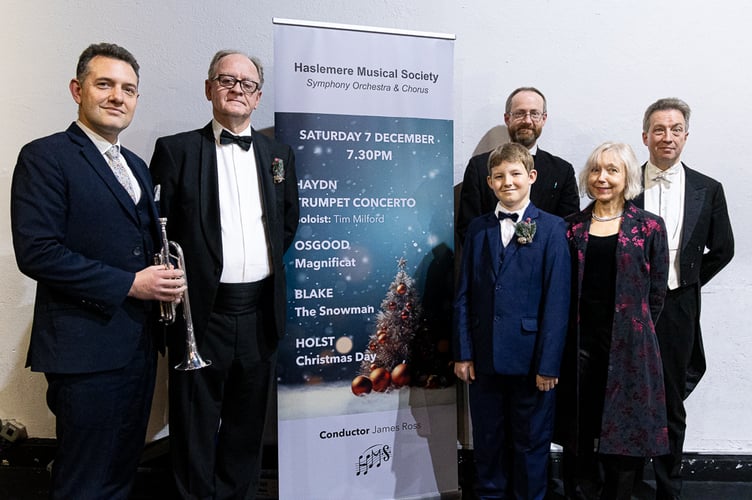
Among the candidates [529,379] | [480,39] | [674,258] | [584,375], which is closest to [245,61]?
[480,39]

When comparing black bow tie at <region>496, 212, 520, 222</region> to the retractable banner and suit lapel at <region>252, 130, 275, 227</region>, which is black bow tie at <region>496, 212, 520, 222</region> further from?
suit lapel at <region>252, 130, 275, 227</region>

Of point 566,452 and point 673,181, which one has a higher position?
point 673,181

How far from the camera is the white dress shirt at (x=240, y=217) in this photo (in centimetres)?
211

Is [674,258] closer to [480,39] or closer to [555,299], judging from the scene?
[555,299]

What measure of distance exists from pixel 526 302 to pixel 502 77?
145 centimetres

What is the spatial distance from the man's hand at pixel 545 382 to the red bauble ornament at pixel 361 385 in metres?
0.82

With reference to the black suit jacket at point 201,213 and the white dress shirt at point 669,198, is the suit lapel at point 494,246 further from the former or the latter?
the black suit jacket at point 201,213

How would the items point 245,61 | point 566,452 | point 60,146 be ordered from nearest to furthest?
point 60,146 < point 245,61 < point 566,452

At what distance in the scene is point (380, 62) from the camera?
2.54m

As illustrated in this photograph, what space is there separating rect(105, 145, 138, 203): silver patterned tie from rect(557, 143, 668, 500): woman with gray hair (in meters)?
1.78

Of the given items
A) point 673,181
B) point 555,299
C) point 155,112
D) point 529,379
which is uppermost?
point 155,112

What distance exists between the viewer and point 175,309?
2035mm

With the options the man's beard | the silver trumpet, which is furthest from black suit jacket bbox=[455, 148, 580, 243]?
the silver trumpet

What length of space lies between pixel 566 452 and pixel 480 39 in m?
2.22
